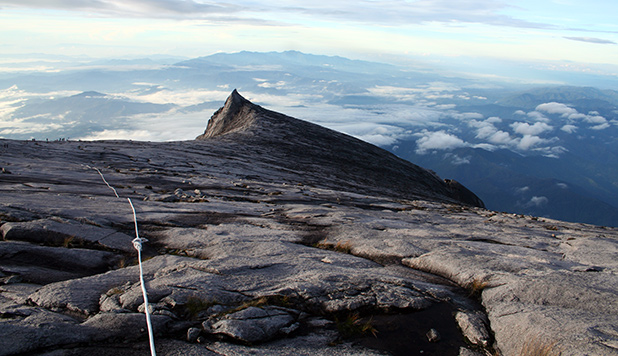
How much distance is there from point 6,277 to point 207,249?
5029 mm

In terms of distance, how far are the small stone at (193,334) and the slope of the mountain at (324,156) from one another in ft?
84.2

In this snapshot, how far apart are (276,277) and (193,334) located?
295 centimetres

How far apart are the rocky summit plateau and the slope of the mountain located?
56.5 feet

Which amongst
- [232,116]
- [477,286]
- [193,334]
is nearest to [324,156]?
[232,116]

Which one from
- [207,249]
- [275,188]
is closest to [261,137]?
[275,188]

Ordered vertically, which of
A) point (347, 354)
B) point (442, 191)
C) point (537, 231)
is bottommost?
point (442, 191)

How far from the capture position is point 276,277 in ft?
32.1

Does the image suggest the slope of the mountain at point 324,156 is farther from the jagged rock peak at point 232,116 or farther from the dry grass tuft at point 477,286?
the dry grass tuft at point 477,286

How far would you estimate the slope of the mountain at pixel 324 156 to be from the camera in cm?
3816

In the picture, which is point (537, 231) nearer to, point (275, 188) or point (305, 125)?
point (275, 188)

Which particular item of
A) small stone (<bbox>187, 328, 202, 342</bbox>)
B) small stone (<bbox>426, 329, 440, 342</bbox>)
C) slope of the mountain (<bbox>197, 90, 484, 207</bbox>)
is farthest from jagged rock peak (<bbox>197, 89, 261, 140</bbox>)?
small stone (<bbox>426, 329, 440, 342</bbox>)

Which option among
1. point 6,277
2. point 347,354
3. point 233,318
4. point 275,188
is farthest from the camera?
point 275,188

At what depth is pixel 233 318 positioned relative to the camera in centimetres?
770

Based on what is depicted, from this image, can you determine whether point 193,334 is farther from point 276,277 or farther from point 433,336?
point 433,336
